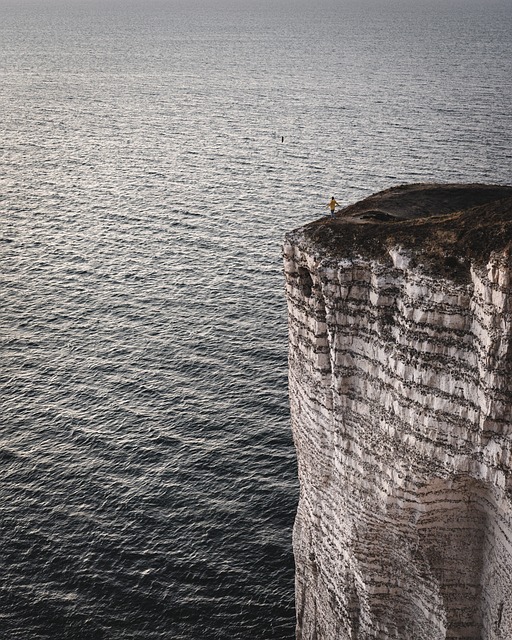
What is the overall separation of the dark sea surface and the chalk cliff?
59.1 feet

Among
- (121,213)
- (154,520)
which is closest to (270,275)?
Answer: (121,213)

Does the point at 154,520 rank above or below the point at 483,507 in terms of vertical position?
below

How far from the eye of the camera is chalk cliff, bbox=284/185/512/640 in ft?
97.3

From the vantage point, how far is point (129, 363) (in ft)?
257

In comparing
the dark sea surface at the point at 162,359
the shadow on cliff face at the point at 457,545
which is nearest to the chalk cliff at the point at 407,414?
the shadow on cliff face at the point at 457,545

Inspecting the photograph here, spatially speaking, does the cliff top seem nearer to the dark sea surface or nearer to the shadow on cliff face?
the shadow on cliff face

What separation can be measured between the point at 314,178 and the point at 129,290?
43.8m

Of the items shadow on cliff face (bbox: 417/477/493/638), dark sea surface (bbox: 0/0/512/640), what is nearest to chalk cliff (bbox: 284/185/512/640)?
shadow on cliff face (bbox: 417/477/493/638)

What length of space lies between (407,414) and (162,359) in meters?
49.5

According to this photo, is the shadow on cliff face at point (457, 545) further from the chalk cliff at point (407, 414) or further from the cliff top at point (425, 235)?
the cliff top at point (425, 235)

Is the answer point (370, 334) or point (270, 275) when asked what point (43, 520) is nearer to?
point (370, 334)

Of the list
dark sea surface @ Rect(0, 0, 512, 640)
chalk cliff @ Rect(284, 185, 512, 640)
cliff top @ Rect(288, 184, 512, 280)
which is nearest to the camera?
chalk cliff @ Rect(284, 185, 512, 640)

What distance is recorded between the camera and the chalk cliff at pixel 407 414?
29.7m

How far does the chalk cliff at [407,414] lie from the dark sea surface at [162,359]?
59.1 feet
